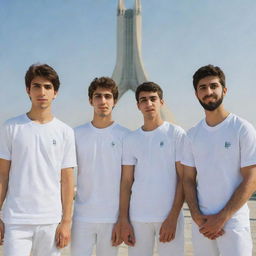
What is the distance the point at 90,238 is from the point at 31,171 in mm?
516

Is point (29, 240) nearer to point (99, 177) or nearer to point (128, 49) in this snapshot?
point (99, 177)

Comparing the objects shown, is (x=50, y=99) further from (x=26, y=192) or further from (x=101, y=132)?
(x=26, y=192)

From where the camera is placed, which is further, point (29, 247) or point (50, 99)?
point (50, 99)

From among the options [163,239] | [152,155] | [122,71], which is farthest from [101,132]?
[122,71]

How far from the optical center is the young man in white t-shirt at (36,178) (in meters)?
1.92

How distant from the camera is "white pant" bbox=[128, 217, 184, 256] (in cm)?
210

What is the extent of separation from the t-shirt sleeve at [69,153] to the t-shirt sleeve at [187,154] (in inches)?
23.7

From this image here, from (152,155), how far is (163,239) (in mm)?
465

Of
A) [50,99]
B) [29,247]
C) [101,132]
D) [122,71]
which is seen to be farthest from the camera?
[122,71]

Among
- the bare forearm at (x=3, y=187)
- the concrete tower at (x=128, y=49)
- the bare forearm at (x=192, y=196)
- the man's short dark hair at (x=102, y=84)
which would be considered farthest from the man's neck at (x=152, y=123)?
the concrete tower at (x=128, y=49)

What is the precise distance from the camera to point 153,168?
2.15 meters

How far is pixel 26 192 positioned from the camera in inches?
76.7

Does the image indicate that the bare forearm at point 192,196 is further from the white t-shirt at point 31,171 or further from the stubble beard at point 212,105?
the white t-shirt at point 31,171

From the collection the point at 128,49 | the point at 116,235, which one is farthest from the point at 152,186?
the point at 128,49
